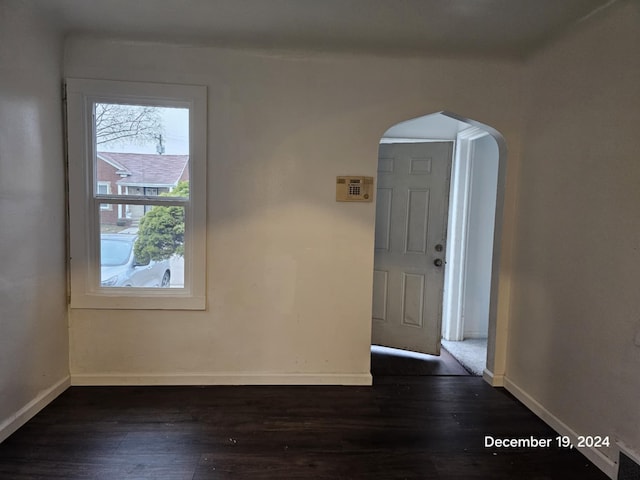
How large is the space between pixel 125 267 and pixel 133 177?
653 millimetres

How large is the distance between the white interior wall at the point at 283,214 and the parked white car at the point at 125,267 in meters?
0.22

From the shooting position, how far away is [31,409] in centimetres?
206

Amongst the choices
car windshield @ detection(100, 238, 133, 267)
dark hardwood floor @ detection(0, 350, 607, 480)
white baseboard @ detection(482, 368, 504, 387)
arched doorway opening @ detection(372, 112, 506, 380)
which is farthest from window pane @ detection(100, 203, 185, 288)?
white baseboard @ detection(482, 368, 504, 387)

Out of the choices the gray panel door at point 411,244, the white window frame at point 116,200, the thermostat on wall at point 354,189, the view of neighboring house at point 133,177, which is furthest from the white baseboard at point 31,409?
the gray panel door at point 411,244

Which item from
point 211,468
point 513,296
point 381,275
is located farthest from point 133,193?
point 513,296

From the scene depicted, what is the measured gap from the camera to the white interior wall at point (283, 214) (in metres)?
2.42

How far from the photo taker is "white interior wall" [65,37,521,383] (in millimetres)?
2418

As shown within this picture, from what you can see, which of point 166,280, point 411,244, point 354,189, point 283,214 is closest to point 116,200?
point 166,280

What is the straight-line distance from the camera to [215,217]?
2.45 m

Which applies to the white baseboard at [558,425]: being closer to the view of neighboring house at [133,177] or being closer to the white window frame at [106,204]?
the view of neighboring house at [133,177]

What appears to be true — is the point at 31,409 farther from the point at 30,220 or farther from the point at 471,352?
the point at 471,352

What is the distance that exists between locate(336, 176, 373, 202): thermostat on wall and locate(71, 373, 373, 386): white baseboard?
133 cm

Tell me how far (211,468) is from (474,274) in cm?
311

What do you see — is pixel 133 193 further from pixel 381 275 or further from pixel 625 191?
pixel 625 191
